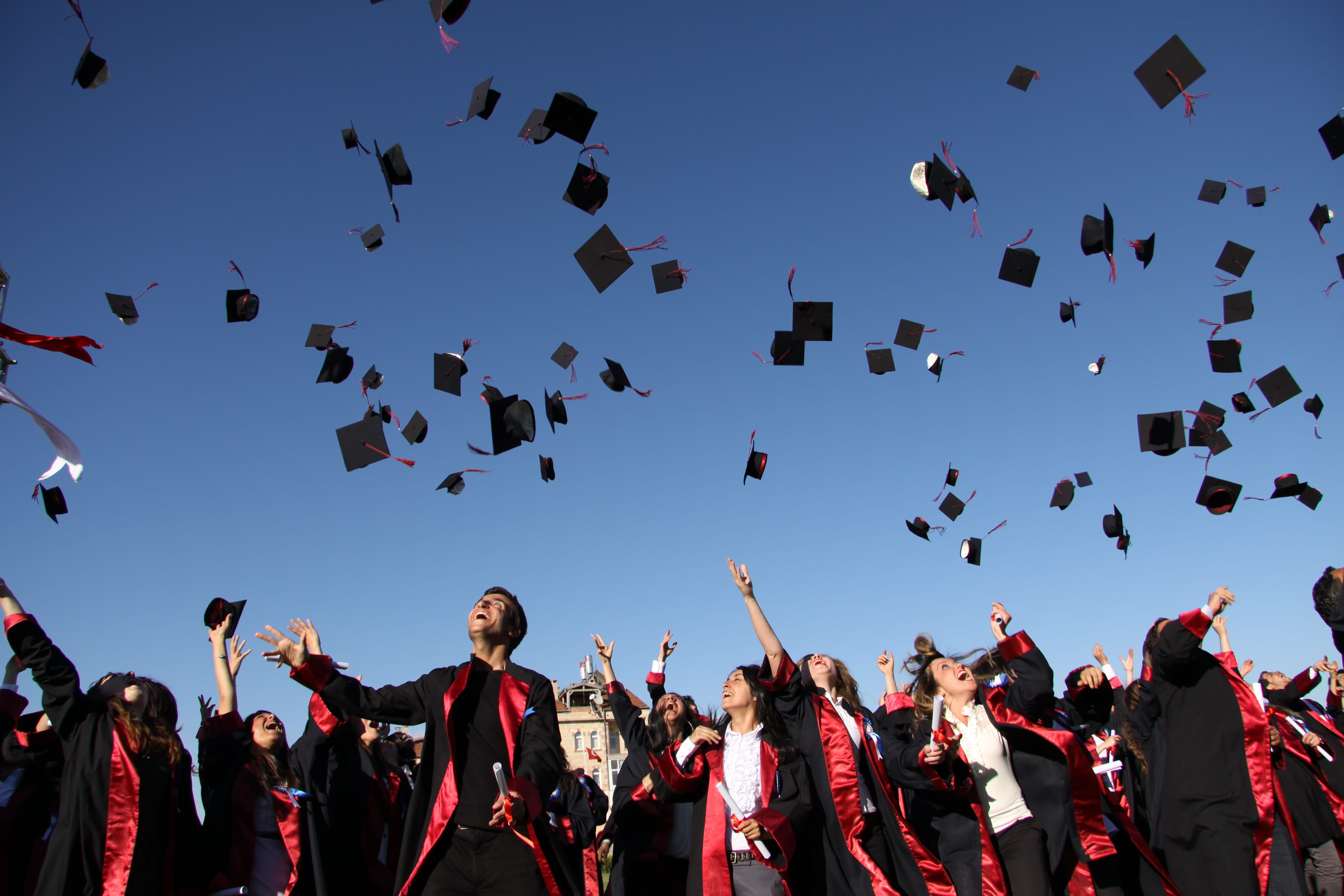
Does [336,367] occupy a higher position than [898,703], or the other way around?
[336,367]

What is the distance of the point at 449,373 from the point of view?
302 inches

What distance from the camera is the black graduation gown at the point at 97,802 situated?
385cm

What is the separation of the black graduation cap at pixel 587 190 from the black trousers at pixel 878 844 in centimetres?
438

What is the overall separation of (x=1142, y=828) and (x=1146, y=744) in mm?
2149

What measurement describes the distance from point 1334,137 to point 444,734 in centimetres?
844

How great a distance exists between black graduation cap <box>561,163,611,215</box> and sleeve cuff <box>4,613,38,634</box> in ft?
13.3

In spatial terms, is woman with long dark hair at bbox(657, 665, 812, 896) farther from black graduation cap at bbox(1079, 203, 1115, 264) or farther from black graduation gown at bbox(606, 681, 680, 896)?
black graduation cap at bbox(1079, 203, 1115, 264)

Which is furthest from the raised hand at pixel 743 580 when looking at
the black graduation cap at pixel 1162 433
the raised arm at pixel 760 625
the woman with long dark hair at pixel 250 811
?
the black graduation cap at pixel 1162 433

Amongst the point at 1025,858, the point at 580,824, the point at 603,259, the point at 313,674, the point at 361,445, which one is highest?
the point at 603,259

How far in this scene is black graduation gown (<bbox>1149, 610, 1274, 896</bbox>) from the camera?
14.7 ft

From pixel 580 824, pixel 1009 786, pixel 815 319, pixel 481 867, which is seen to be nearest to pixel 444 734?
pixel 481 867

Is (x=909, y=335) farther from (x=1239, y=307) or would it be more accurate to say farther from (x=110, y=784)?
(x=110, y=784)

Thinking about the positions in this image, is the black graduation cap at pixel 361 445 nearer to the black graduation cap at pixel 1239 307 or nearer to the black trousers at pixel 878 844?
the black trousers at pixel 878 844

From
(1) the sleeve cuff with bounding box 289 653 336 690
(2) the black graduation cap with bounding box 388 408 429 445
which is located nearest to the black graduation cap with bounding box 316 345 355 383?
(2) the black graduation cap with bounding box 388 408 429 445
